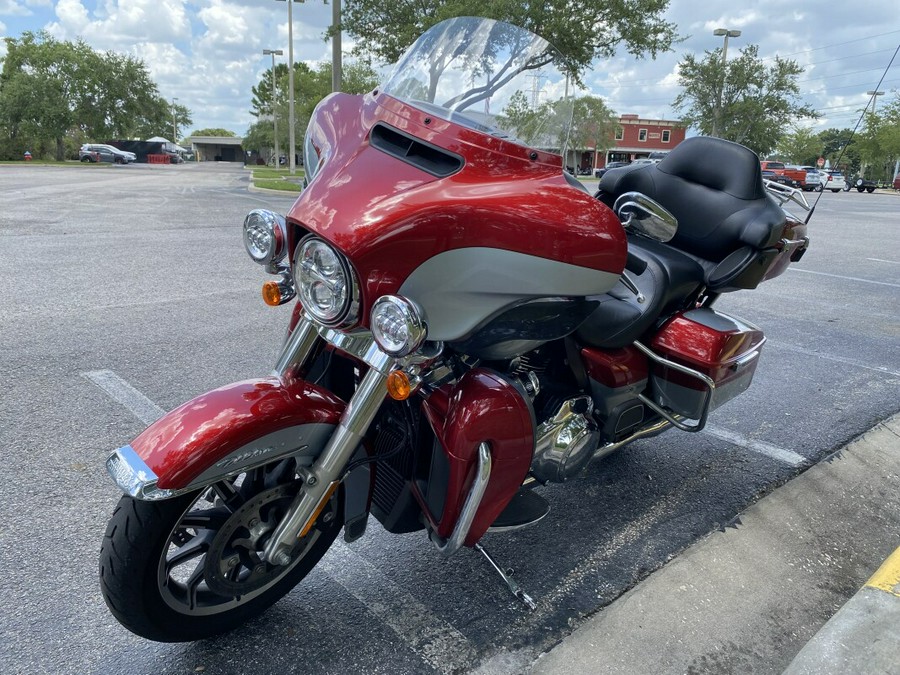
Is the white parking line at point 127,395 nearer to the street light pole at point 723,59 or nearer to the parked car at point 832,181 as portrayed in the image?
the parked car at point 832,181

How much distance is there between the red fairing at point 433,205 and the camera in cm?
167

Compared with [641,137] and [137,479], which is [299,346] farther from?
[641,137]

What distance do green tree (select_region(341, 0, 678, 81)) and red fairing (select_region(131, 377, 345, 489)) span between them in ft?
54.2

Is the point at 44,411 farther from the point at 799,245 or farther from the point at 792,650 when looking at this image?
the point at 799,245

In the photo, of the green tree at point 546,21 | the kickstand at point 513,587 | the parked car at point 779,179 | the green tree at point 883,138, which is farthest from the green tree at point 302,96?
the green tree at point 883,138

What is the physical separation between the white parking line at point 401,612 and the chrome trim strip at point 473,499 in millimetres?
355

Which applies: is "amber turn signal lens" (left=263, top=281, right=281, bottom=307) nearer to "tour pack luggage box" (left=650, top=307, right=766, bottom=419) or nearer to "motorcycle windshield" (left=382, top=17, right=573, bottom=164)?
"motorcycle windshield" (left=382, top=17, right=573, bottom=164)

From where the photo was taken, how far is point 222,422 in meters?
1.81

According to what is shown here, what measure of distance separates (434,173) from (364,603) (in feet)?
4.96

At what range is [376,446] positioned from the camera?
2.25 metres

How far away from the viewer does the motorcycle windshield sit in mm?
2055

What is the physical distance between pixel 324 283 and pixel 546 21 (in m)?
18.1

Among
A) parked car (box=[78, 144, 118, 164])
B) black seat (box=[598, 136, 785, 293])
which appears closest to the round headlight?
black seat (box=[598, 136, 785, 293])

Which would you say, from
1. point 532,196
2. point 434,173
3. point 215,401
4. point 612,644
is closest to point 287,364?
point 215,401
